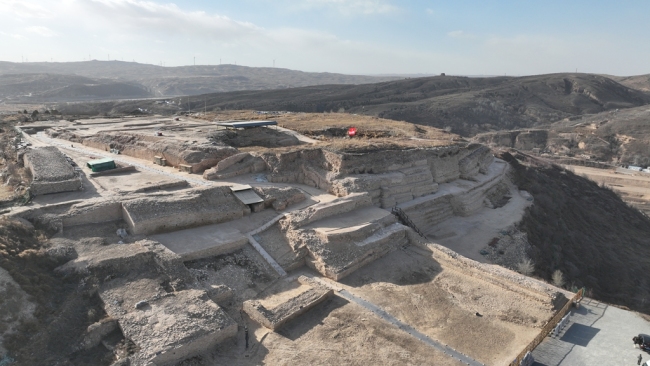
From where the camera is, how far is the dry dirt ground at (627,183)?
A: 34188mm

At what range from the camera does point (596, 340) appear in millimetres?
9883

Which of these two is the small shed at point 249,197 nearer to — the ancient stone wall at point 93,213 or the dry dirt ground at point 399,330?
the dry dirt ground at point 399,330

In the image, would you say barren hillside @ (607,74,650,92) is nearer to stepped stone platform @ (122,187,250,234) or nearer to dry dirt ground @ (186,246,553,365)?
dry dirt ground @ (186,246,553,365)

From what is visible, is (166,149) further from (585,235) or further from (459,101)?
(459,101)

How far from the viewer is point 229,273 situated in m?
12.1

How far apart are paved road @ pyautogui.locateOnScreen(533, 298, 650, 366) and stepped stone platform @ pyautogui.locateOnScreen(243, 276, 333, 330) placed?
5.55m

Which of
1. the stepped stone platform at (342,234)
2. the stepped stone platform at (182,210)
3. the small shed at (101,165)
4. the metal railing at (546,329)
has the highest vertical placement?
the small shed at (101,165)

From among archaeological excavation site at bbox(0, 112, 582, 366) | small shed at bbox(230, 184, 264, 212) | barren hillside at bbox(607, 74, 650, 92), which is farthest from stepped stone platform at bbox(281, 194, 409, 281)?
barren hillside at bbox(607, 74, 650, 92)

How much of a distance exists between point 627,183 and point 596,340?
35091mm

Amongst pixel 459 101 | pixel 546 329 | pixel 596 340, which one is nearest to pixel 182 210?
pixel 546 329

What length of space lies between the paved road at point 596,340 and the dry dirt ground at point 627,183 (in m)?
27.8

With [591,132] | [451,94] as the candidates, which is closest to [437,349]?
[591,132]

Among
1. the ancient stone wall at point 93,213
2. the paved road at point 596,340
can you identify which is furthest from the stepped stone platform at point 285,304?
the ancient stone wall at point 93,213

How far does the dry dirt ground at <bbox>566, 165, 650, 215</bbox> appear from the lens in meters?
34.2
